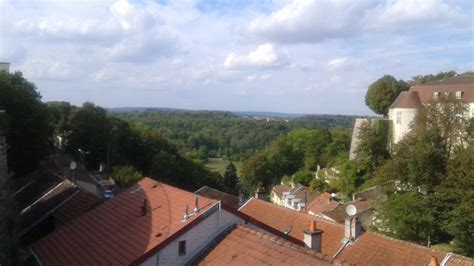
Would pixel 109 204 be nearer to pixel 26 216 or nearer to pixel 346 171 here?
pixel 26 216

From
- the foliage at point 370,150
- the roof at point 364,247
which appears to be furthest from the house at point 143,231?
the foliage at point 370,150

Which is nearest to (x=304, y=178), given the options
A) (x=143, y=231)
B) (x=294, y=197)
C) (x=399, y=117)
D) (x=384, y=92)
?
(x=384, y=92)

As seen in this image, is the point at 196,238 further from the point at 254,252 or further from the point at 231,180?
the point at 231,180

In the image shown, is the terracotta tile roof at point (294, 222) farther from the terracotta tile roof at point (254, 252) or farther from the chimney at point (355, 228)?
the terracotta tile roof at point (254, 252)

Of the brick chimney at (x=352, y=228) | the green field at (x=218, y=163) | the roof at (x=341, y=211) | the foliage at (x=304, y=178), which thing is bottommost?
the green field at (x=218, y=163)

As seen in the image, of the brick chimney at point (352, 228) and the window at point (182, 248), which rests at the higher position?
the window at point (182, 248)

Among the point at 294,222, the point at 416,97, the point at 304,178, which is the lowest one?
the point at 304,178

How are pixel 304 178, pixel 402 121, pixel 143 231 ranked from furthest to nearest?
pixel 304 178 < pixel 402 121 < pixel 143 231
